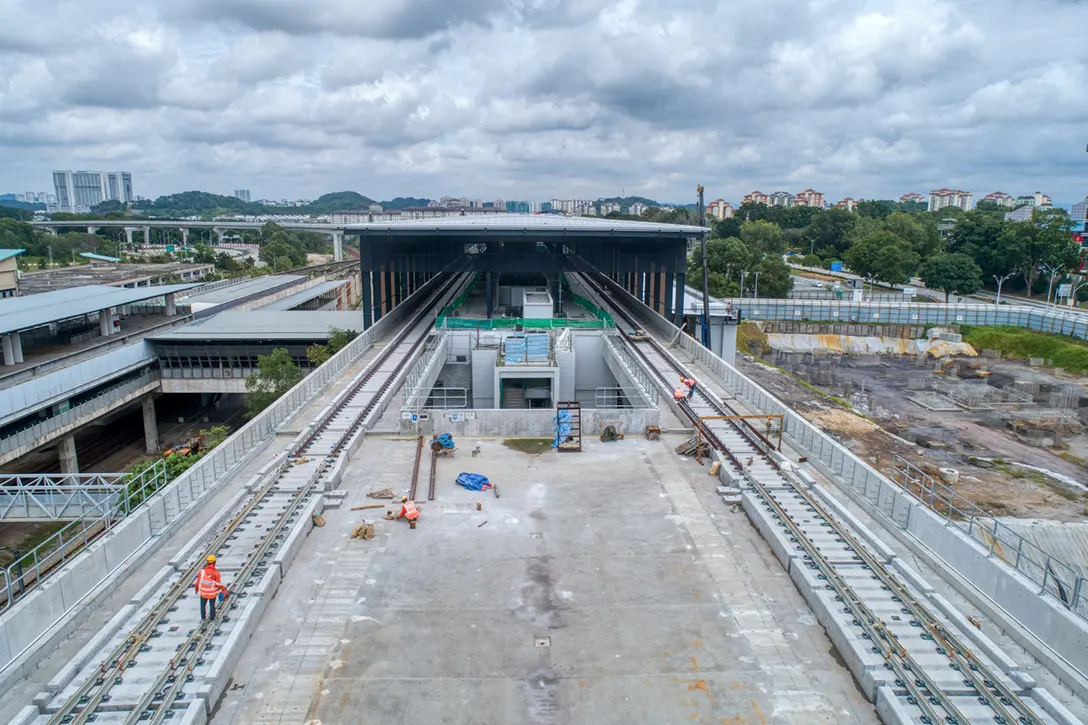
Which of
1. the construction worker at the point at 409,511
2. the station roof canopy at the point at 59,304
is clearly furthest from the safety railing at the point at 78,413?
the construction worker at the point at 409,511

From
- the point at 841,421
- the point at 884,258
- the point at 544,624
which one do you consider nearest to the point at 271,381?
the point at 544,624

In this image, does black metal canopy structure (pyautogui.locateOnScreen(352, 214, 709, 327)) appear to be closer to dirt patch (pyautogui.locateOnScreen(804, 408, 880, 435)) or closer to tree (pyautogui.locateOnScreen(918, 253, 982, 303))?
dirt patch (pyautogui.locateOnScreen(804, 408, 880, 435))

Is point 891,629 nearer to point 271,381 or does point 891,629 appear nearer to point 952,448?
point 271,381

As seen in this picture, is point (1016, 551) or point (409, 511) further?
point (409, 511)

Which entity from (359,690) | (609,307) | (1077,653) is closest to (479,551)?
(359,690)

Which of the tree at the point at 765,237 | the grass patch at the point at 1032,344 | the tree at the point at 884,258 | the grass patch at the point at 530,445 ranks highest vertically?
the tree at the point at 765,237

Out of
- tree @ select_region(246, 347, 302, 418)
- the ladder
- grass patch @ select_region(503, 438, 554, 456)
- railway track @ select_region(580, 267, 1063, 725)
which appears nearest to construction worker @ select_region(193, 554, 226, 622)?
railway track @ select_region(580, 267, 1063, 725)

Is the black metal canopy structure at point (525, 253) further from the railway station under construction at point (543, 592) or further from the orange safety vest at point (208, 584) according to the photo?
the orange safety vest at point (208, 584)
